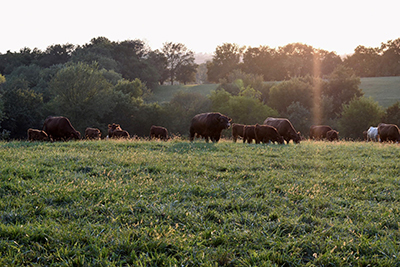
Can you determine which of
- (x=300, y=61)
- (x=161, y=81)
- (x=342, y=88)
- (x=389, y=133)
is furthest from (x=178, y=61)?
(x=389, y=133)

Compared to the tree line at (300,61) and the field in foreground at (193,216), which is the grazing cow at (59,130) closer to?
the field in foreground at (193,216)

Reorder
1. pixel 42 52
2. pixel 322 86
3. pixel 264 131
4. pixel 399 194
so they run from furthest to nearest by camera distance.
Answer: pixel 42 52 < pixel 322 86 < pixel 264 131 < pixel 399 194

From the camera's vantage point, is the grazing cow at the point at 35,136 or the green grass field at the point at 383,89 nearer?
the grazing cow at the point at 35,136

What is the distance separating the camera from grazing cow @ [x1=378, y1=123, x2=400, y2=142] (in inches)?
902

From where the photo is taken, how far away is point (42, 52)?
8156 cm

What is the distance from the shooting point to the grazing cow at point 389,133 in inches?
902

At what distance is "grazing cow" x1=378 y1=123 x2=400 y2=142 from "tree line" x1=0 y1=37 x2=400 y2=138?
89.4 ft

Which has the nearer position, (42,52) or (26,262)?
(26,262)

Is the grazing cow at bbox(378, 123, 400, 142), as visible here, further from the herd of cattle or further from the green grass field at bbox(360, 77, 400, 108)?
the green grass field at bbox(360, 77, 400, 108)

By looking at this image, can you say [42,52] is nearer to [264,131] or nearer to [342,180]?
[264,131]

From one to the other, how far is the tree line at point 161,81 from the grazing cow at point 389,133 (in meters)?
27.2

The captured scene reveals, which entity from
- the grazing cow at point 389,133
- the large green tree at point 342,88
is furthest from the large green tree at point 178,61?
the grazing cow at point 389,133

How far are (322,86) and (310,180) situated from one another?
201 feet

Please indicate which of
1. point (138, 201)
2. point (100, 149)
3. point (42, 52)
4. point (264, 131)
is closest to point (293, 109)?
point (264, 131)
